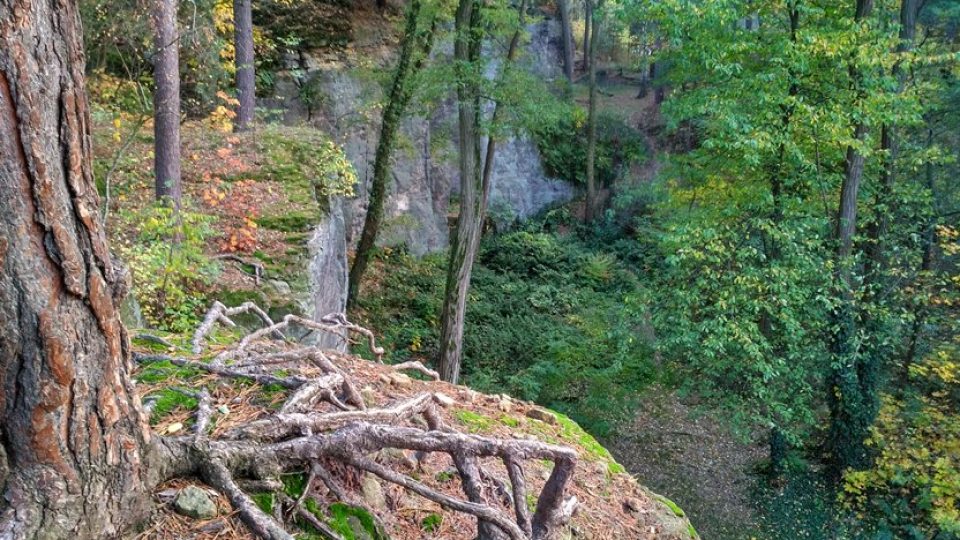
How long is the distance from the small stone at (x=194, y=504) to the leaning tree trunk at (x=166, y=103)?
591 centimetres

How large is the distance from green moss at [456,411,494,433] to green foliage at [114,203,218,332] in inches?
115

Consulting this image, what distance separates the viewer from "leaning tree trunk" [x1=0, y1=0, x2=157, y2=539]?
123 centimetres

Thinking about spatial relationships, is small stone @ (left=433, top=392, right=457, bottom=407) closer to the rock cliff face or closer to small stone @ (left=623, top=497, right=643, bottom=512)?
small stone @ (left=623, top=497, right=643, bottom=512)

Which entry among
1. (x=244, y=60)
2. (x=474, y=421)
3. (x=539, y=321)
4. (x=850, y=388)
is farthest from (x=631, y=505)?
(x=539, y=321)

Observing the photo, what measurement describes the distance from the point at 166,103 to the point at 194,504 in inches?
259

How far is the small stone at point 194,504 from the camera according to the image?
169 centimetres

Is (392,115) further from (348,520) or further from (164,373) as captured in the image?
(348,520)

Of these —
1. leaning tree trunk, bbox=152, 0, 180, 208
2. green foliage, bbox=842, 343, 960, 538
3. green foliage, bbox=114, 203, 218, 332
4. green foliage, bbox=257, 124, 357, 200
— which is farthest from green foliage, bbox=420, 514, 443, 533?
green foliage, bbox=257, 124, 357, 200

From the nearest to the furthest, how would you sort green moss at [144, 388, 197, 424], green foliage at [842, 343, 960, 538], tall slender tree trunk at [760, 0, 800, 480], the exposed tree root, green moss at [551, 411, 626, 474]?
the exposed tree root
green moss at [144, 388, 197, 424]
green moss at [551, 411, 626, 474]
green foliage at [842, 343, 960, 538]
tall slender tree trunk at [760, 0, 800, 480]

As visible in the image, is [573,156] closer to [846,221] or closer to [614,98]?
[614,98]

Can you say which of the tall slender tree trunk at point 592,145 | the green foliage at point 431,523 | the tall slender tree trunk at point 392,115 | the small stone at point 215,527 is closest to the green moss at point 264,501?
the small stone at point 215,527

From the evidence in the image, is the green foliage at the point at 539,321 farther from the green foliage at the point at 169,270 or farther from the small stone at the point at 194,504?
the small stone at the point at 194,504

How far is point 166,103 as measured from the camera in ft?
23.3

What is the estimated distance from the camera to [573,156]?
23.7m
